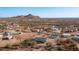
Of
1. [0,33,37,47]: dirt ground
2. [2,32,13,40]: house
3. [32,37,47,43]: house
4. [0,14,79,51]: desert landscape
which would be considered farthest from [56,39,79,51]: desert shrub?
[2,32,13,40]: house

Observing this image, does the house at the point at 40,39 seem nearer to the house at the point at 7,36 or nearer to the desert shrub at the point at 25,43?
the desert shrub at the point at 25,43

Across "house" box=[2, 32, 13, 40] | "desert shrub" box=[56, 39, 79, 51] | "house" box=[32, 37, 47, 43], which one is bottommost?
"desert shrub" box=[56, 39, 79, 51]

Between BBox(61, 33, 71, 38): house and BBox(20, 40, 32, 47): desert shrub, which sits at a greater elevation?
BBox(61, 33, 71, 38): house

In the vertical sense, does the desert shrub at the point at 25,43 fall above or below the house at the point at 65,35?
below

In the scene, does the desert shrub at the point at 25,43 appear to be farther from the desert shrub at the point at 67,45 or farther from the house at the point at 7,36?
the desert shrub at the point at 67,45

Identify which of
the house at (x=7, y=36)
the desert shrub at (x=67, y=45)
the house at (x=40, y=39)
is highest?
the house at (x=7, y=36)

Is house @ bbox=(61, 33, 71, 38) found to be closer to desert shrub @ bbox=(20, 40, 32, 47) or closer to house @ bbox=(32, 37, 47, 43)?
house @ bbox=(32, 37, 47, 43)

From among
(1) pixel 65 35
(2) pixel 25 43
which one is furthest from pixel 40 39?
(1) pixel 65 35

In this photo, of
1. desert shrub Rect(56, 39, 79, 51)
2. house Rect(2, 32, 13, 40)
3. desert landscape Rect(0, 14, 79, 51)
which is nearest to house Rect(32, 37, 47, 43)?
desert landscape Rect(0, 14, 79, 51)

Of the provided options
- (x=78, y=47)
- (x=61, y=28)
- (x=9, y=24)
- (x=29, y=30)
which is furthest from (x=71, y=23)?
(x=9, y=24)

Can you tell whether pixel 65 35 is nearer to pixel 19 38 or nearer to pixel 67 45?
pixel 67 45

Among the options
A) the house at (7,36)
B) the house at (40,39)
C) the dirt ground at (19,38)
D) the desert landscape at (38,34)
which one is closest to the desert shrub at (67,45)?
the desert landscape at (38,34)
